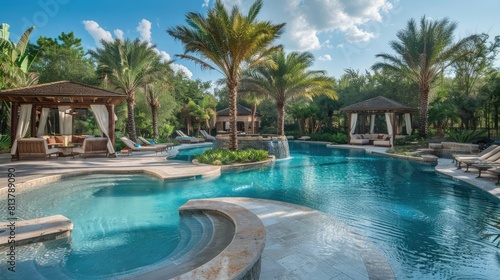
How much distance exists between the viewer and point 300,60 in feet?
67.9

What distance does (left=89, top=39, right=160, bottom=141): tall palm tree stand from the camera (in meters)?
19.4

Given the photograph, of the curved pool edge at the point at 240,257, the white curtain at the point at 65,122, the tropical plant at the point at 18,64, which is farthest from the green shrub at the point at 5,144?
the curved pool edge at the point at 240,257

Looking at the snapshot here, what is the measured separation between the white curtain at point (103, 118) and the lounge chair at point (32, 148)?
2707mm

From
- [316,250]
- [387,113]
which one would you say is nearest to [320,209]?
[316,250]

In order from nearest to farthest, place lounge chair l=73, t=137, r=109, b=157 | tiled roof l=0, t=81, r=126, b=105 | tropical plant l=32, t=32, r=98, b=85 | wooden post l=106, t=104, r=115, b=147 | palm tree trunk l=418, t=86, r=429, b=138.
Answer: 1. tiled roof l=0, t=81, r=126, b=105
2. lounge chair l=73, t=137, r=109, b=157
3. wooden post l=106, t=104, r=115, b=147
4. palm tree trunk l=418, t=86, r=429, b=138
5. tropical plant l=32, t=32, r=98, b=85

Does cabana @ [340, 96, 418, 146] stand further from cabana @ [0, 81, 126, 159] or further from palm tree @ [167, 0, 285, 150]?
cabana @ [0, 81, 126, 159]

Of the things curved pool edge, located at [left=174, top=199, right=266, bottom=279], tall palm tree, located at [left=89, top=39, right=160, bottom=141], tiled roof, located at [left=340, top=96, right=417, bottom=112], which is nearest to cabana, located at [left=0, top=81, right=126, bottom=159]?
tall palm tree, located at [left=89, top=39, right=160, bottom=141]

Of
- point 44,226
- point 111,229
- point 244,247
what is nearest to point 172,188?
point 111,229

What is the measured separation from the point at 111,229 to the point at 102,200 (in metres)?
2.46

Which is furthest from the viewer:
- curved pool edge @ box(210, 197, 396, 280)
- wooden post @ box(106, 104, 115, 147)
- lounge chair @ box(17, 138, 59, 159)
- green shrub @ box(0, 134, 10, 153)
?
green shrub @ box(0, 134, 10, 153)

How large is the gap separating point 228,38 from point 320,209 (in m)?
9.70

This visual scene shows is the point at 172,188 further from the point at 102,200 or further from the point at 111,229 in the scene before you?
the point at 111,229

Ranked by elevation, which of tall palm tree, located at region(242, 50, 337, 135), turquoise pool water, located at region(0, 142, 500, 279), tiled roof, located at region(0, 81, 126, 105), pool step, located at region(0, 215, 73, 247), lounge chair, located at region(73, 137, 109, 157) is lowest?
turquoise pool water, located at region(0, 142, 500, 279)

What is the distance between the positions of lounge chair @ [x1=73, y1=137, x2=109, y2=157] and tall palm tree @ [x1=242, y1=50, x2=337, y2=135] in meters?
11.1
